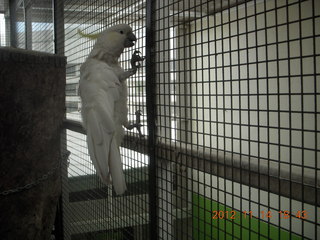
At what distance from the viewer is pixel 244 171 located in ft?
2.98

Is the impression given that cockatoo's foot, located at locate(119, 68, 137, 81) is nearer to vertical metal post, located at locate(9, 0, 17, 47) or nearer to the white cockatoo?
the white cockatoo

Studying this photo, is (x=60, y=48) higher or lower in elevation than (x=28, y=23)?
lower

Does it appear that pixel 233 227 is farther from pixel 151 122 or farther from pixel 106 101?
pixel 106 101

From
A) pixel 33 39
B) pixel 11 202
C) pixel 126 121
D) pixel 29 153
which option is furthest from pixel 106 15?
pixel 33 39

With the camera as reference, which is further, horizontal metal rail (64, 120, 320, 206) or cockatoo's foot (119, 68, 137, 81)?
cockatoo's foot (119, 68, 137, 81)

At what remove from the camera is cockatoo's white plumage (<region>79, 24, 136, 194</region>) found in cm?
111

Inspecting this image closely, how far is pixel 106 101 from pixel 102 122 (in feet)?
0.34

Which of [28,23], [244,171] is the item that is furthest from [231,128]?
[28,23]

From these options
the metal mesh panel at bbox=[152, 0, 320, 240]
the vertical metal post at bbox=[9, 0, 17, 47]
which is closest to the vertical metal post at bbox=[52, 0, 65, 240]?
the metal mesh panel at bbox=[152, 0, 320, 240]

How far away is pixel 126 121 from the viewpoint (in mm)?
1445

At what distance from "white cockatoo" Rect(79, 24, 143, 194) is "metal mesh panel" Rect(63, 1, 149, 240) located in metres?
0.10

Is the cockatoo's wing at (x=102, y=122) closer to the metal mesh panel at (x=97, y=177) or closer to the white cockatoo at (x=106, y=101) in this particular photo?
the white cockatoo at (x=106, y=101)

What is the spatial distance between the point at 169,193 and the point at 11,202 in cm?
65

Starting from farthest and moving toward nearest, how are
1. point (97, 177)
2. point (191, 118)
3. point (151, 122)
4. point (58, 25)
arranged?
point (58, 25), point (97, 177), point (151, 122), point (191, 118)
